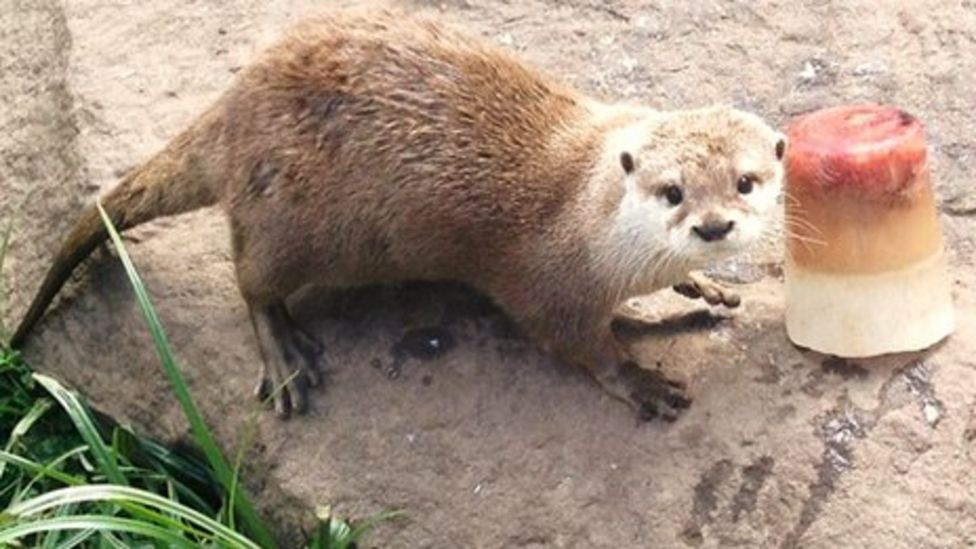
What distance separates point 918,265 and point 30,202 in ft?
6.82

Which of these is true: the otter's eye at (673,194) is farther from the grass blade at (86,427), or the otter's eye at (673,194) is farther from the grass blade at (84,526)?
the grass blade at (86,427)

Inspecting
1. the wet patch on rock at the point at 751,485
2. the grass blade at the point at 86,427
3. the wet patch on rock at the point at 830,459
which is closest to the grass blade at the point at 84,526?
the grass blade at the point at 86,427

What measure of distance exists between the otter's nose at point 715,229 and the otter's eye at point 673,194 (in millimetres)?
89

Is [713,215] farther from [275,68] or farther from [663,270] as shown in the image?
[275,68]

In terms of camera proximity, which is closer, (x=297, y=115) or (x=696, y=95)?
(x=297, y=115)

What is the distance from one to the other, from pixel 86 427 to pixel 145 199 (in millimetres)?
526

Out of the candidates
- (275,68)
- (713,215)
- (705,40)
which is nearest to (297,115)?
(275,68)

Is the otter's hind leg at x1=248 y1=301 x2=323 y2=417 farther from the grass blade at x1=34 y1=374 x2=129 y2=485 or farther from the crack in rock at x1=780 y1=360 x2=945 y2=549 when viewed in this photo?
the crack in rock at x1=780 y1=360 x2=945 y2=549

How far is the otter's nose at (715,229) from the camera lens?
3328mm

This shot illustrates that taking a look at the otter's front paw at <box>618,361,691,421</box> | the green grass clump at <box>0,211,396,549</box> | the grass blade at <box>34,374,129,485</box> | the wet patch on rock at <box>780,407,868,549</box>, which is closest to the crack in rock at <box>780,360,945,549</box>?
the wet patch on rock at <box>780,407,868,549</box>

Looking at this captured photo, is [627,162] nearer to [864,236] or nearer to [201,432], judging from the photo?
[864,236]

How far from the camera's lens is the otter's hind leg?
382 centimetres

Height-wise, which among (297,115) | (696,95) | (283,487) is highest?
(297,115)

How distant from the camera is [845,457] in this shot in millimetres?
3502
